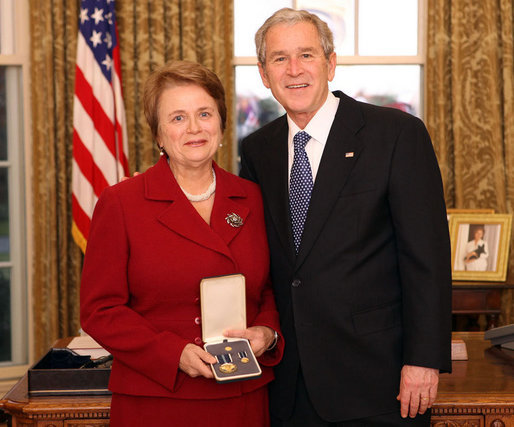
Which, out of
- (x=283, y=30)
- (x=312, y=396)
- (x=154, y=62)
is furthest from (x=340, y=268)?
(x=154, y=62)

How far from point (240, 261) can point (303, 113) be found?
1.81 feet

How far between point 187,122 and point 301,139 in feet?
1.34

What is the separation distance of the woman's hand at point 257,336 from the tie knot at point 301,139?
2.01 feet

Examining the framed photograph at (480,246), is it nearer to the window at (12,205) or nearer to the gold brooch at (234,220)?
the gold brooch at (234,220)

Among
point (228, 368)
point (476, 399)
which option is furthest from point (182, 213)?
point (476, 399)

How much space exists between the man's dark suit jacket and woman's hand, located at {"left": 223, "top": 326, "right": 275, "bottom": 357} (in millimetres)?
111

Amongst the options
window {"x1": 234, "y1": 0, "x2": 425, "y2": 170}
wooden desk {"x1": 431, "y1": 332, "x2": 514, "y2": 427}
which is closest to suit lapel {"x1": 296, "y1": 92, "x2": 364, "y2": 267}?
wooden desk {"x1": 431, "y1": 332, "x2": 514, "y2": 427}

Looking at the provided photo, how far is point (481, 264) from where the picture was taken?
432 centimetres

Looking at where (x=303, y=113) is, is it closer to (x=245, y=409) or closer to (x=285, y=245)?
(x=285, y=245)

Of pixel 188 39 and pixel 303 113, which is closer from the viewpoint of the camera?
pixel 303 113

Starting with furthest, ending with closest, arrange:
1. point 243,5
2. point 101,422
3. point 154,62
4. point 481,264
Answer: point 243,5
point 154,62
point 481,264
point 101,422

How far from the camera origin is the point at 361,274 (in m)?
2.12

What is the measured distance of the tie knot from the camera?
2.30 meters

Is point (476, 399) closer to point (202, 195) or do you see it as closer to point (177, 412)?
point (177, 412)
